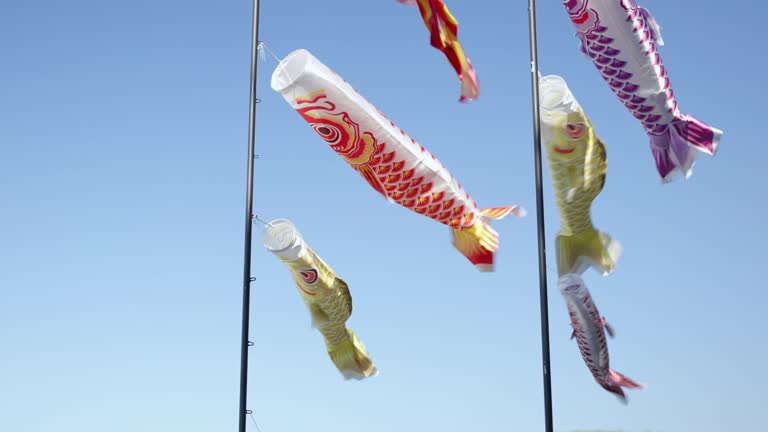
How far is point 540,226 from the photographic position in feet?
28.3

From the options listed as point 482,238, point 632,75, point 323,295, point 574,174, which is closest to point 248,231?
point 323,295

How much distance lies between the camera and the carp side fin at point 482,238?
9781 millimetres

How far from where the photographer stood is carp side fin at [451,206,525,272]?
32.1ft

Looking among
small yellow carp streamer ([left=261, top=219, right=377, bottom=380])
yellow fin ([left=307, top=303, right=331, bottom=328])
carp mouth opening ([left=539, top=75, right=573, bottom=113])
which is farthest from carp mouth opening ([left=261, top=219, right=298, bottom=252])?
carp mouth opening ([left=539, top=75, right=573, bottom=113])

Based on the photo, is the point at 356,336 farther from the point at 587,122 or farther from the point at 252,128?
the point at 587,122

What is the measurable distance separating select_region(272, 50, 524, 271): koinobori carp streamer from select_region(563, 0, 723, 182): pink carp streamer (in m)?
1.28

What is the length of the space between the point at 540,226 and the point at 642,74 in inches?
65.6

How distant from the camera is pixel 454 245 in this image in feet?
32.5

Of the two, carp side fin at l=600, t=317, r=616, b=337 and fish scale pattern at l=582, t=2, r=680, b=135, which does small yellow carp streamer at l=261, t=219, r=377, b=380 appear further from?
fish scale pattern at l=582, t=2, r=680, b=135

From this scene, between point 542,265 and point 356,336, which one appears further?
point 356,336

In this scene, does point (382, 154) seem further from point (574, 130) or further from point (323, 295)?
point (574, 130)

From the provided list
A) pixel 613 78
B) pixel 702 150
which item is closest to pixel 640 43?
pixel 613 78

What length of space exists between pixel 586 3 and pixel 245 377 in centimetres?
398

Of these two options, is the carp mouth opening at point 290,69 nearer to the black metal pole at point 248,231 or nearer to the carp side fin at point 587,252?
the black metal pole at point 248,231
